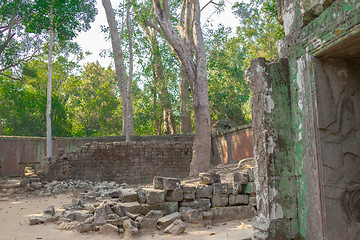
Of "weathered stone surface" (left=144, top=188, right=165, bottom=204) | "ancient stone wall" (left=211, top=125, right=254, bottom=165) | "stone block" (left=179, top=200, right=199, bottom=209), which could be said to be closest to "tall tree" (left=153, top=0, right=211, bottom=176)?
"ancient stone wall" (left=211, top=125, right=254, bottom=165)

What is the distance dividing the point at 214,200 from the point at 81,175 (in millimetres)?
8501

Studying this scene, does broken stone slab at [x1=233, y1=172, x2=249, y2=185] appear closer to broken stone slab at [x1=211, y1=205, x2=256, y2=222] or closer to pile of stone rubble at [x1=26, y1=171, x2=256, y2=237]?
pile of stone rubble at [x1=26, y1=171, x2=256, y2=237]

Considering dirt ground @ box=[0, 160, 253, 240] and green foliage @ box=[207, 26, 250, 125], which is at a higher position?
green foliage @ box=[207, 26, 250, 125]

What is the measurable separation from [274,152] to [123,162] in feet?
38.6

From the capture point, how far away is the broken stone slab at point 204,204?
22.2 ft

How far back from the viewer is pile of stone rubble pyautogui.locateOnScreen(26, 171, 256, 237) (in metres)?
6.07

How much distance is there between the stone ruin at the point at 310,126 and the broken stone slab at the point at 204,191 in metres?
3.47

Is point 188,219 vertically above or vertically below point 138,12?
below

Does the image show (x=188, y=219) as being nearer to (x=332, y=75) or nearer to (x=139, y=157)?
(x=332, y=75)

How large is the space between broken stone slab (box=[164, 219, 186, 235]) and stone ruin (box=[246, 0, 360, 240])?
260cm

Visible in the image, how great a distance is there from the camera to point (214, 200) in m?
6.88

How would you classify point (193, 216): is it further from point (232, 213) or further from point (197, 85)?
point (197, 85)

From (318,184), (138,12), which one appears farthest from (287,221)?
(138,12)

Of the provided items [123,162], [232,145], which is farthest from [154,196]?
[123,162]
